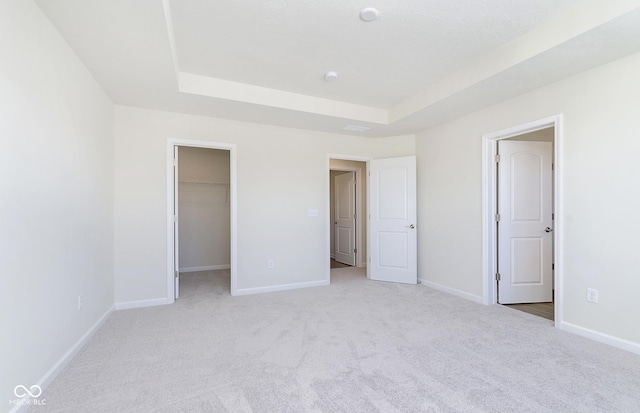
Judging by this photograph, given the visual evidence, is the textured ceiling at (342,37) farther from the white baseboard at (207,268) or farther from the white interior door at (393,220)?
the white baseboard at (207,268)

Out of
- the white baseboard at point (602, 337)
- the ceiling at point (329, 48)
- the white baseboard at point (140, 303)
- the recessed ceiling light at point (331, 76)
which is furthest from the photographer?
the white baseboard at point (140, 303)

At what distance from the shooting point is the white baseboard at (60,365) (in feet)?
5.56

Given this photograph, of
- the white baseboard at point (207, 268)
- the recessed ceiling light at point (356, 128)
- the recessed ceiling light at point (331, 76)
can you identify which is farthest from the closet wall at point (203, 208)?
the recessed ceiling light at point (331, 76)

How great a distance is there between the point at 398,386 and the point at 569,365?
4.41 ft

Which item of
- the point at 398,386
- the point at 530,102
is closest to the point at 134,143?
the point at 398,386

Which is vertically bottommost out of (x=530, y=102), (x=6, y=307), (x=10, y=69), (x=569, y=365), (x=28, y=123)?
(x=569, y=365)

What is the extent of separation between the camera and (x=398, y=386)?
Answer: 1.95 m

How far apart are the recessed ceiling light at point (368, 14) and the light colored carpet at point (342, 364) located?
2.59 metres

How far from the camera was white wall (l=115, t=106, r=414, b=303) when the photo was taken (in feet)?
11.9

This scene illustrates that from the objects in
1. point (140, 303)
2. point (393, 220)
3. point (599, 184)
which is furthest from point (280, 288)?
point (599, 184)

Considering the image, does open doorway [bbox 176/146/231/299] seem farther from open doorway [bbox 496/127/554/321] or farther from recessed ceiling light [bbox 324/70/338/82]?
open doorway [bbox 496/127/554/321]

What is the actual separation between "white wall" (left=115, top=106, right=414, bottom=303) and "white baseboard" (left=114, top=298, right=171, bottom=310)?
0.12 feet

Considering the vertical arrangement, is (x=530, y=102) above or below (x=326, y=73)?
below

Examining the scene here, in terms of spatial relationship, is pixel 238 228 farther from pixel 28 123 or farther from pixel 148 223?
pixel 28 123
